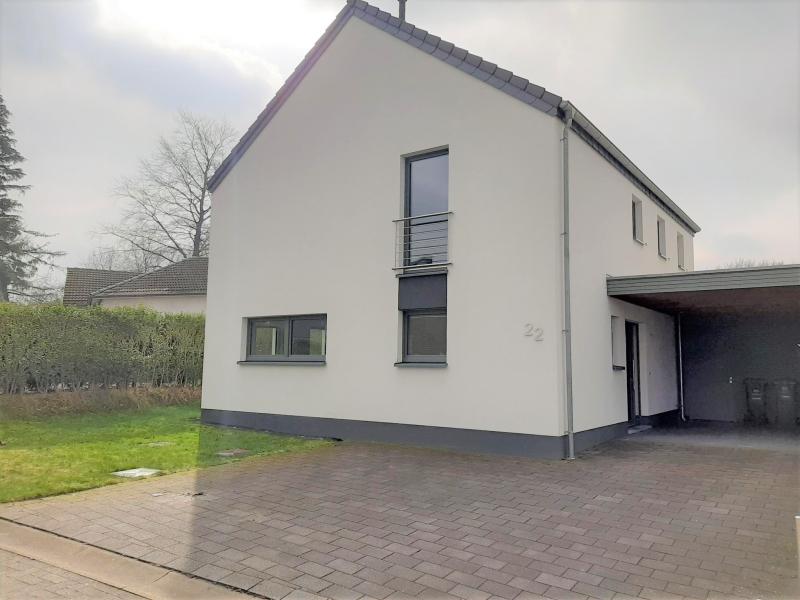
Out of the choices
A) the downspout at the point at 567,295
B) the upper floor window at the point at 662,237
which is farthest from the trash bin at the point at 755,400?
the downspout at the point at 567,295

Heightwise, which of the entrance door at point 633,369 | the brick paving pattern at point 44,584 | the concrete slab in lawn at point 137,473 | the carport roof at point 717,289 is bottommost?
the concrete slab in lawn at point 137,473

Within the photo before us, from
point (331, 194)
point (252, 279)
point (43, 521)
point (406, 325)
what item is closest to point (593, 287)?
point (406, 325)

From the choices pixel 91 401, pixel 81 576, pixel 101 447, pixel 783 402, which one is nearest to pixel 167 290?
pixel 91 401

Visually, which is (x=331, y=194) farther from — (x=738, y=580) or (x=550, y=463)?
(x=738, y=580)

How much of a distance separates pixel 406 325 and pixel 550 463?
135 inches

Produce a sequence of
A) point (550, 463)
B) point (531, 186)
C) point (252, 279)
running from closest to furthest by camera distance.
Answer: point (550, 463) < point (531, 186) < point (252, 279)

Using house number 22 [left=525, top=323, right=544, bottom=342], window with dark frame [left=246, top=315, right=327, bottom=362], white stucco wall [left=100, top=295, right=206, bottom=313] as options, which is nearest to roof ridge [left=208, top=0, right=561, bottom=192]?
house number 22 [left=525, top=323, right=544, bottom=342]

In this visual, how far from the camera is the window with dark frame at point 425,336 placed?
917cm

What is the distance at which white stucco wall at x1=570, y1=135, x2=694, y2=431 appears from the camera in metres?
8.83

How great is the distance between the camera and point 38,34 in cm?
706

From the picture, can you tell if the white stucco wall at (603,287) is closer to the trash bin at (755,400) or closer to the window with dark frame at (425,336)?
the window with dark frame at (425,336)

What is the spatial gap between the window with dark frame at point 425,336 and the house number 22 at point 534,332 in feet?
4.97

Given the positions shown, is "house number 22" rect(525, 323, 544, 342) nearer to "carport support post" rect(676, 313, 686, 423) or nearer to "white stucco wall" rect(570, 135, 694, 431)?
"white stucco wall" rect(570, 135, 694, 431)

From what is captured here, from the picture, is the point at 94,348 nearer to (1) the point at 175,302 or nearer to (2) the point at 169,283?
(1) the point at 175,302
